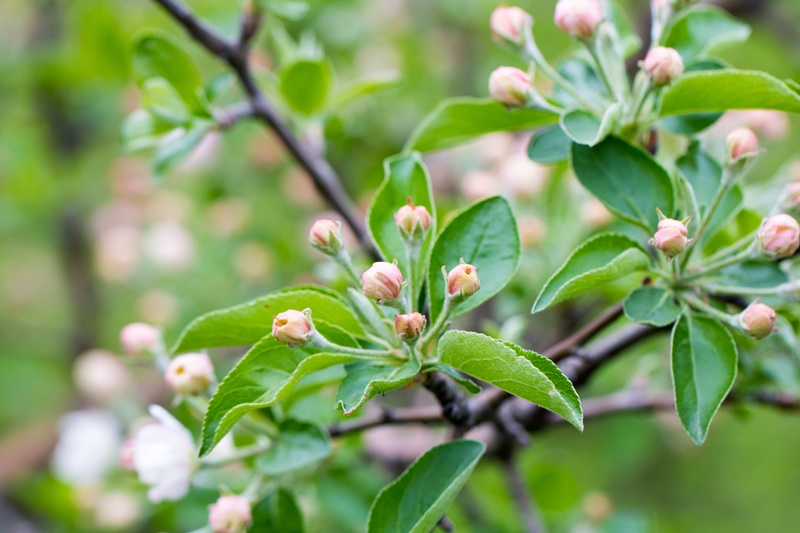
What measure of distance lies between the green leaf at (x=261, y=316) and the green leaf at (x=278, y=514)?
0.61 feet

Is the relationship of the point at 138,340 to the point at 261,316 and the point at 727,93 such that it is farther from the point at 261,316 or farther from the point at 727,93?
the point at 727,93

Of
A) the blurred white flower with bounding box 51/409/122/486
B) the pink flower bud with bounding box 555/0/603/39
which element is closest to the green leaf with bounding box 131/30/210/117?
the pink flower bud with bounding box 555/0/603/39

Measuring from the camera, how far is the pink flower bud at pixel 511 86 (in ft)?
2.25

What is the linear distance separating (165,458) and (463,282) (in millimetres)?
337

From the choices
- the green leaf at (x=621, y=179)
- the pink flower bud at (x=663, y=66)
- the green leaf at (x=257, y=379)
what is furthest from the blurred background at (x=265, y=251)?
the green leaf at (x=257, y=379)

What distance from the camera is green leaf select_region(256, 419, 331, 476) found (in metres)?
0.72

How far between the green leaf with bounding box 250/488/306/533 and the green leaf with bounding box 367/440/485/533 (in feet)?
0.47

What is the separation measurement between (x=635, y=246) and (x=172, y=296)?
1.31m

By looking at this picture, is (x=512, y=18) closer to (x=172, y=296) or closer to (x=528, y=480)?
(x=528, y=480)

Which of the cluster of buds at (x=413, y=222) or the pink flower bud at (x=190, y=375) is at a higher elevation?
the cluster of buds at (x=413, y=222)

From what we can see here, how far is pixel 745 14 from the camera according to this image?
1.88m

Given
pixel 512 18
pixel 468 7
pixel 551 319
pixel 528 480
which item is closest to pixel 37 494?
pixel 528 480

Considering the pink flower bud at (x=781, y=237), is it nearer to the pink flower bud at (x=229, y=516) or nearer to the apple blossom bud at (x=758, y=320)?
the apple blossom bud at (x=758, y=320)

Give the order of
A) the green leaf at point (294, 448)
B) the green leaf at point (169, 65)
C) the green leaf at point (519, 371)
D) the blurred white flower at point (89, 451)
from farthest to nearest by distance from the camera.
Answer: the blurred white flower at point (89, 451) → the green leaf at point (169, 65) → the green leaf at point (294, 448) → the green leaf at point (519, 371)
